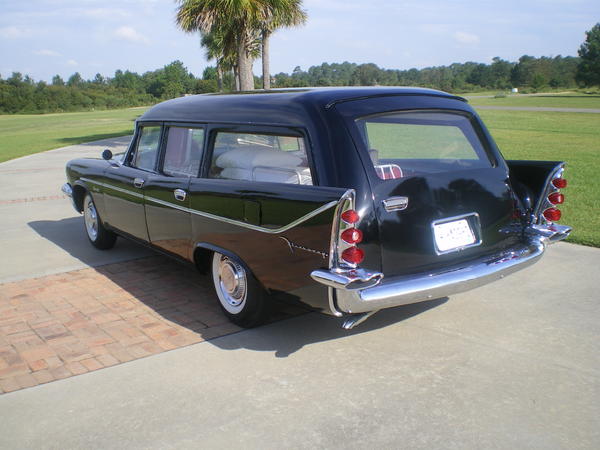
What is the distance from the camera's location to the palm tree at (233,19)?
1644 centimetres

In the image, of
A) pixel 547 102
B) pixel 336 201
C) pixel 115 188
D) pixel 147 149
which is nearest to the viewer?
pixel 336 201

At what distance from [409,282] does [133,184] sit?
Result: 9.28 ft

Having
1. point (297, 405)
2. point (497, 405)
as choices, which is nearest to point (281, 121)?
point (297, 405)

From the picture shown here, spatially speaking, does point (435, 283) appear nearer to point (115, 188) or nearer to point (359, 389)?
point (359, 389)

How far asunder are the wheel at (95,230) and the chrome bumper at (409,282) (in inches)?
144

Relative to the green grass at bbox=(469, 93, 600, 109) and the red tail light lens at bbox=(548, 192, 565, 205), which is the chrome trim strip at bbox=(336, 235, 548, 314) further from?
the green grass at bbox=(469, 93, 600, 109)

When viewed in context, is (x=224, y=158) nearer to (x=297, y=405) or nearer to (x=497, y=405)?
(x=297, y=405)

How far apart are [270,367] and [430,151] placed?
7.35ft

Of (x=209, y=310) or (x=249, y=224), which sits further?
(x=209, y=310)

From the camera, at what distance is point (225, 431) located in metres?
2.95

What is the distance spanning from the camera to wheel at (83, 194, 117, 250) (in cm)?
630

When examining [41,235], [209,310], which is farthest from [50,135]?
[209,310]

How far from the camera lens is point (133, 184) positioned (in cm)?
525

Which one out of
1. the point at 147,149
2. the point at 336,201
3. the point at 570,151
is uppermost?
the point at 147,149
